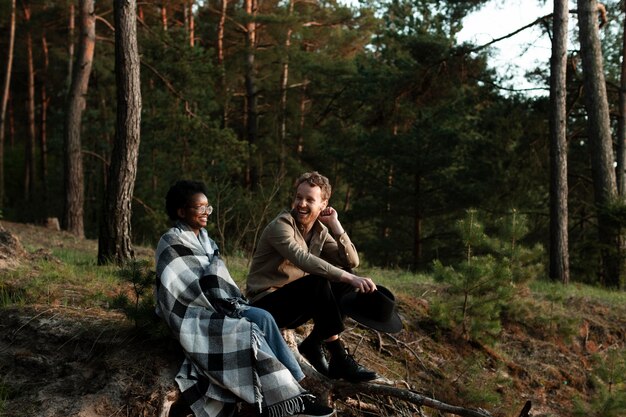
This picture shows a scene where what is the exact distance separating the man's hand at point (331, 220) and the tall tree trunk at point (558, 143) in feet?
26.5

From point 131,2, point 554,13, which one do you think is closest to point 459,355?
point 131,2

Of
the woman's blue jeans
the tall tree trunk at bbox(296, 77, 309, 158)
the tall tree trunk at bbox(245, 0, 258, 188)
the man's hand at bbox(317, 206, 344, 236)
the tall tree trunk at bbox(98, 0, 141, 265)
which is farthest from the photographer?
the tall tree trunk at bbox(296, 77, 309, 158)

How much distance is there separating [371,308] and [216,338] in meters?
0.92

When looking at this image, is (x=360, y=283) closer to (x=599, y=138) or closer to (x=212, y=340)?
(x=212, y=340)

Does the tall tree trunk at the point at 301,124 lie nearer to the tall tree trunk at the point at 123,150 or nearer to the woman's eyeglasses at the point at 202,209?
the tall tree trunk at the point at 123,150

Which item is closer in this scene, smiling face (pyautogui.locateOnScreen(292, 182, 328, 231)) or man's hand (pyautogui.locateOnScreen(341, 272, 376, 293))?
man's hand (pyautogui.locateOnScreen(341, 272, 376, 293))

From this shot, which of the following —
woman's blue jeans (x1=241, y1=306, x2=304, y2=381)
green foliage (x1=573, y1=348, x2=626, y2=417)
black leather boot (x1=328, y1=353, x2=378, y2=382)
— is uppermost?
woman's blue jeans (x1=241, y1=306, x2=304, y2=381)

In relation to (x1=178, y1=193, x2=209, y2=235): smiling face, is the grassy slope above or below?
below

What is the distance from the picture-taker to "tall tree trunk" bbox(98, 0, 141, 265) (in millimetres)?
8141

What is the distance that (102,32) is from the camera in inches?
1038

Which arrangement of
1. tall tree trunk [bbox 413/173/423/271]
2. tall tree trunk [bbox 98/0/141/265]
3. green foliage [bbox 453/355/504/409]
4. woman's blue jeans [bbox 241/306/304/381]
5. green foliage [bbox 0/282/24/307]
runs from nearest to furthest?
woman's blue jeans [bbox 241/306/304/381]
green foliage [bbox 0/282/24/307]
green foliage [bbox 453/355/504/409]
tall tree trunk [bbox 98/0/141/265]
tall tree trunk [bbox 413/173/423/271]

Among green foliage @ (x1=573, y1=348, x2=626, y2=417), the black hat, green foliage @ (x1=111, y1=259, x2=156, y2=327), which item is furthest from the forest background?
the black hat

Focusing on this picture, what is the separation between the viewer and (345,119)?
880 inches

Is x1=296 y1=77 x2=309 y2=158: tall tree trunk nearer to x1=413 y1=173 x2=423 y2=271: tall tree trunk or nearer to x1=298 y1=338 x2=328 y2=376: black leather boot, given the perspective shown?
x1=413 y1=173 x2=423 y2=271: tall tree trunk
